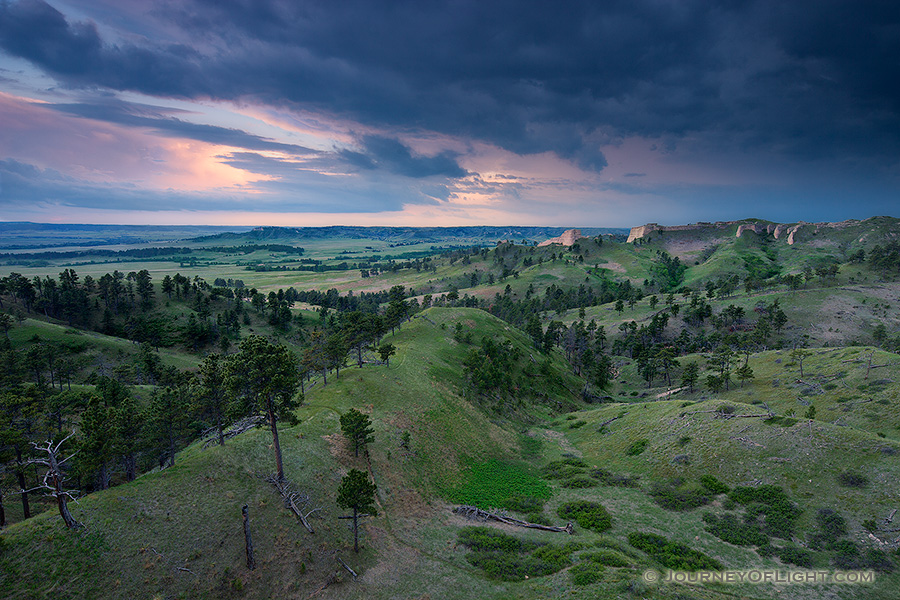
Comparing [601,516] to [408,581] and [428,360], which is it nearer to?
[408,581]

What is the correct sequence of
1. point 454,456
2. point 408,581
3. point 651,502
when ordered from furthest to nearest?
point 454,456 < point 651,502 < point 408,581

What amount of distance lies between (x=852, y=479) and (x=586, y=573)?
36161mm

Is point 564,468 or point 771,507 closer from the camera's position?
point 771,507

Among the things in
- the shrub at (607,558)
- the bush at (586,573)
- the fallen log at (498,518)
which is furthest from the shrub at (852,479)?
the bush at (586,573)

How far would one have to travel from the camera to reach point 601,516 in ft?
140

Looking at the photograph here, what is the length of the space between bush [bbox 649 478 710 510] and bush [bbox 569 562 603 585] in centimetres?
2004

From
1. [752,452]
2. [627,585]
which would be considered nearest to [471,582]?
[627,585]

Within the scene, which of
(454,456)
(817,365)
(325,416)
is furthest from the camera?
(817,365)

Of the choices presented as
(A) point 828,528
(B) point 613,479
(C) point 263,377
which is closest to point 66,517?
(C) point 263,377

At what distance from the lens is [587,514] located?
43.4m

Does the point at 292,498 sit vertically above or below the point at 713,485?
above

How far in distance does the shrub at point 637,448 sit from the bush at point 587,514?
1684 centimetres

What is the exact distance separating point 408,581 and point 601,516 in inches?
976

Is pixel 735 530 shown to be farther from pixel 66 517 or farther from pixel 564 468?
pixel 66 517
